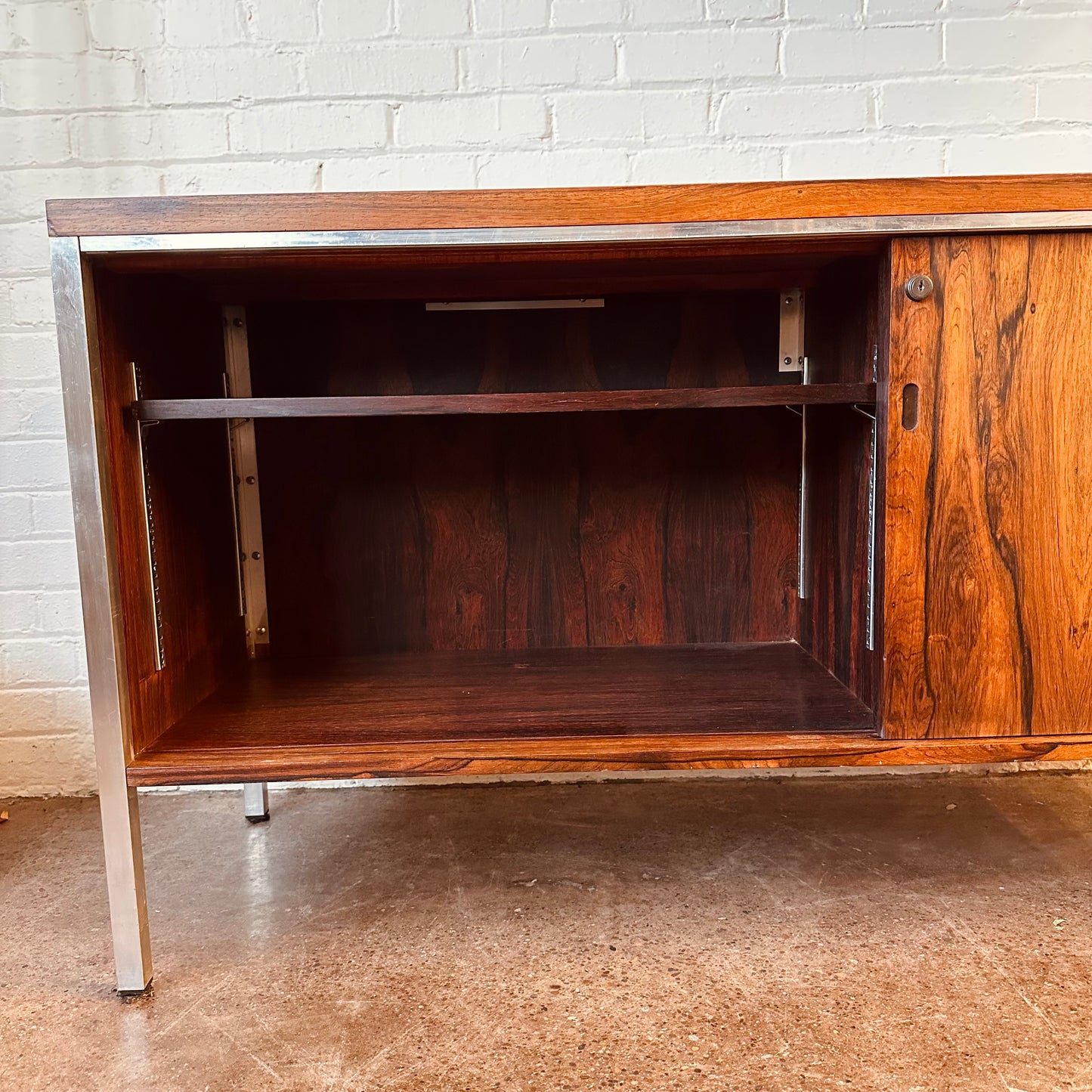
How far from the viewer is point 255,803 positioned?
1372 mm

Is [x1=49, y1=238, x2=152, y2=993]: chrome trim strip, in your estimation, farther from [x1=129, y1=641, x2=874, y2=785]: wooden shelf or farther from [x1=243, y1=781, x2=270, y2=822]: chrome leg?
[x1=243, y1=781, x2=270, y2=822]: chrome leg

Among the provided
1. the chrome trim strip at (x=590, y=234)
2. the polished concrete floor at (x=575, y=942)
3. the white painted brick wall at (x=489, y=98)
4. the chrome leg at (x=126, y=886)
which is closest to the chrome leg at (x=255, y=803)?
the polished concrete floor at (x=575, y=942)

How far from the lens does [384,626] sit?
1.36 meters

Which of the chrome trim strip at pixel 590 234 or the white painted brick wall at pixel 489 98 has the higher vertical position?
the white painted brick wall at pixel 489 98

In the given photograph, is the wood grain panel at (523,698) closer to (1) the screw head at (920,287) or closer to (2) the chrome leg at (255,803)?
(2) the chrome leg at (255,803)

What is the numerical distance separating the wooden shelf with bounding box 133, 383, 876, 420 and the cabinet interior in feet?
0.51

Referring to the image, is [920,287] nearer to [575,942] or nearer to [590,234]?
[590,234]

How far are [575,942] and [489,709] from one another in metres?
0.30

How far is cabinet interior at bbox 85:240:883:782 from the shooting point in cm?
107

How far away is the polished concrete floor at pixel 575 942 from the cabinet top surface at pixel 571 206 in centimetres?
83

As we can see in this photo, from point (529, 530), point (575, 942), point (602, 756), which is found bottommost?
point (575, 942)

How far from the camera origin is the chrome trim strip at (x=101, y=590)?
33.4 inches

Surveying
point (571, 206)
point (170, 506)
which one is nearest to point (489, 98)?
point (571, 206)

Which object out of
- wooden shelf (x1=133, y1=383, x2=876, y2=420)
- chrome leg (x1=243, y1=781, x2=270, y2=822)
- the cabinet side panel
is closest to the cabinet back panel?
the cabinet side panel
